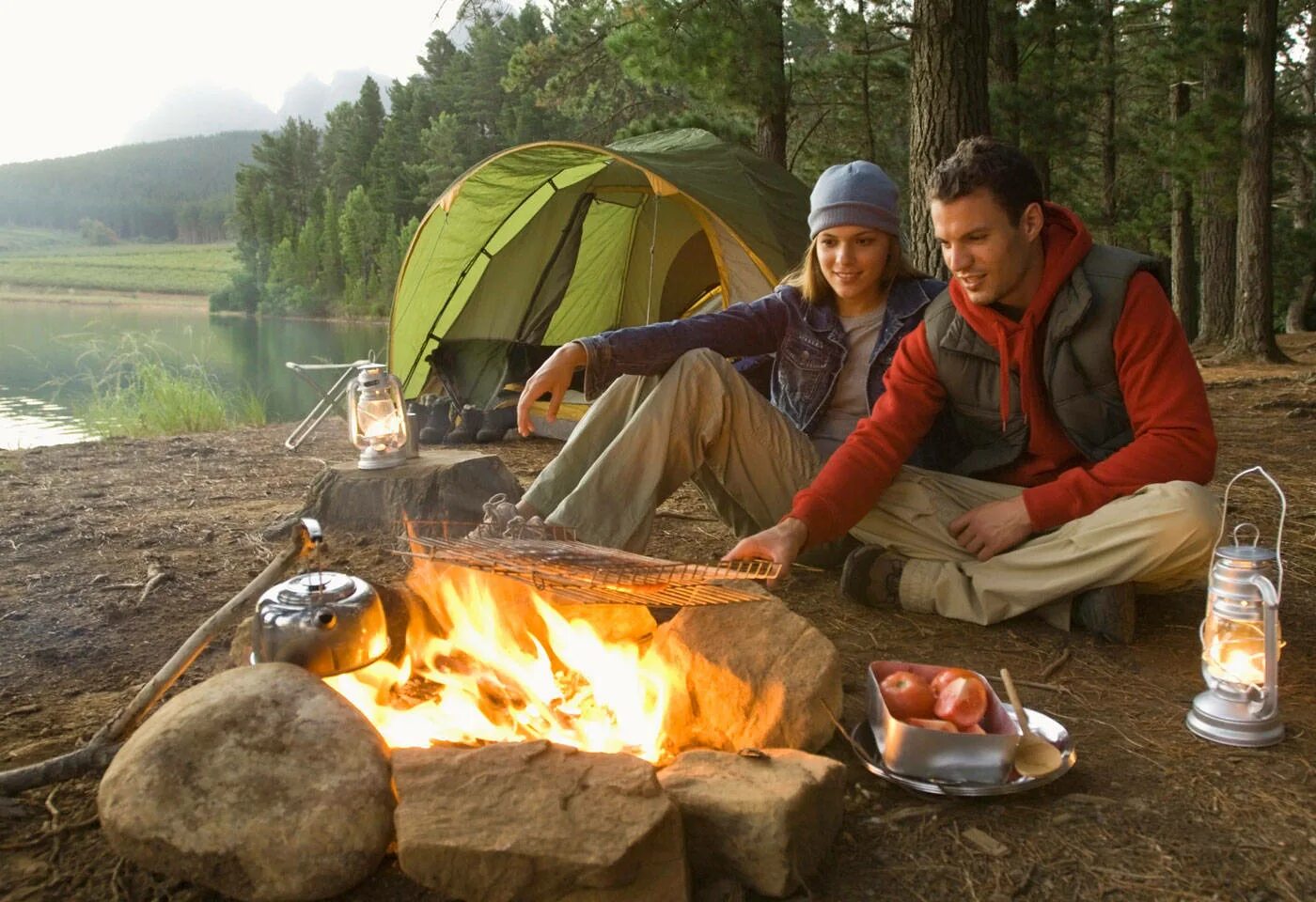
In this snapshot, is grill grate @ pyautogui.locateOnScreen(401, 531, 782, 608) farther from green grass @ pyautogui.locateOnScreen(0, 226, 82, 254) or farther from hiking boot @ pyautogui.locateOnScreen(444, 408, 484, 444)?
green grass @ pyautogui.locateOnScreen(0, 226, 82, 254)

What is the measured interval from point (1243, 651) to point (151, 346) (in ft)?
33.3

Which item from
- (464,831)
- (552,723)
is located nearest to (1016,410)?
(552,723)

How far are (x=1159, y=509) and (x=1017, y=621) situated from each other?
0.58 meters

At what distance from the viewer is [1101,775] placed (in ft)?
6.05

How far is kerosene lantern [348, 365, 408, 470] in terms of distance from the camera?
3402 millimetres

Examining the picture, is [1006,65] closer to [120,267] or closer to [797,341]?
[797,341]

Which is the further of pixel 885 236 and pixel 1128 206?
pixel 1128 206

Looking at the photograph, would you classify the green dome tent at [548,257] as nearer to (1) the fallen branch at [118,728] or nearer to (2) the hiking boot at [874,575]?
(2) the hiking boot at [874,575]

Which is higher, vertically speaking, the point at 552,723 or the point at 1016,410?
the point at 1016,410

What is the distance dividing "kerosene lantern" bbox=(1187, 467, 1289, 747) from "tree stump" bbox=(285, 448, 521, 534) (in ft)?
7.81

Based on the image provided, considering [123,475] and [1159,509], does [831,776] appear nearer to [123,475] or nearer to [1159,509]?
[1159,509]

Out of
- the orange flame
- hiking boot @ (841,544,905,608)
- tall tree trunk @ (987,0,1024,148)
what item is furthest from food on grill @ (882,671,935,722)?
tall tree trunk @ (987,0,1024,148)

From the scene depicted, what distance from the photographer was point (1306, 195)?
62.6ft

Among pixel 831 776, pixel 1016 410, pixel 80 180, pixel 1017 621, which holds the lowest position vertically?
pixel 1017 621
